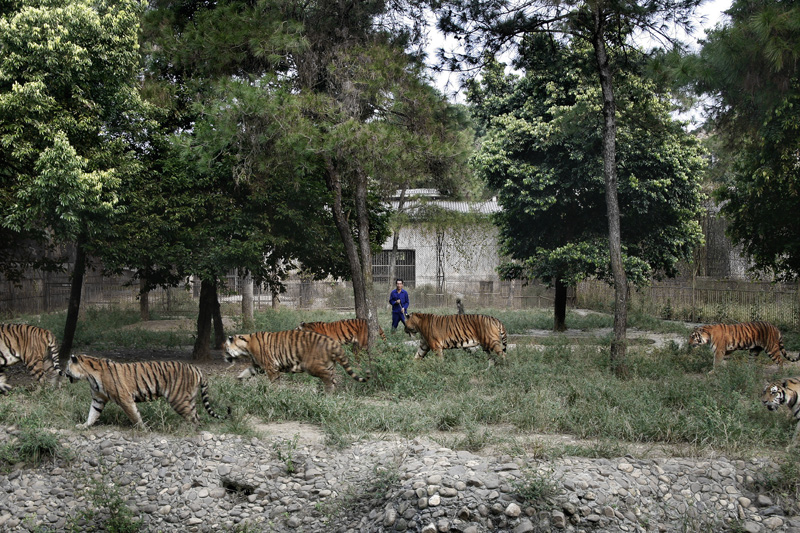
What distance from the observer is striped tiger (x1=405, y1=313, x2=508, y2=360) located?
12.5 m

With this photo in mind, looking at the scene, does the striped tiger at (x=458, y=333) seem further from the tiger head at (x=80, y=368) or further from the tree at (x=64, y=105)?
the tiger head at (x=80, y=368)

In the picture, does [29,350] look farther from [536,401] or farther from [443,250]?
[443,250]

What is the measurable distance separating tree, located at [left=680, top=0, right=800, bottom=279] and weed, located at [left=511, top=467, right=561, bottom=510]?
6941mm

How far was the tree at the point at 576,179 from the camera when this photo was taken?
16.5 metres

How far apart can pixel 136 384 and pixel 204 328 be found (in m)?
5.55

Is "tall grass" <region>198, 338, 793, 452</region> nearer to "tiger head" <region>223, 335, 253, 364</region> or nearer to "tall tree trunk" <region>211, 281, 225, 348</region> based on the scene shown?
"tiger head" <region>223, 335, 253, 364</region>

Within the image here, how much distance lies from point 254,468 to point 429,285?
59.5 feet

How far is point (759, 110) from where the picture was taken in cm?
1269

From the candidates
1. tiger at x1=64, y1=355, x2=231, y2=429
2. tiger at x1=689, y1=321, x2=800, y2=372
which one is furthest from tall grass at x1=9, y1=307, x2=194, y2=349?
tiger at x1=689, y1=321, x2=800, y2=372

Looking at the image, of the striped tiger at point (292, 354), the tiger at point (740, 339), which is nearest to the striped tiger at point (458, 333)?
the striped tiger at point (292, 354)

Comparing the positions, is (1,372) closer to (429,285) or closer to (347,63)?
(347,63)

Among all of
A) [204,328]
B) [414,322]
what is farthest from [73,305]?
[414,322]

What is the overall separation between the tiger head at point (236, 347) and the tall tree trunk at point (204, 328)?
3.42 m

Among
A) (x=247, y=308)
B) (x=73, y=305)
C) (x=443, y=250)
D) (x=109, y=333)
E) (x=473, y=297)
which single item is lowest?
(x=109, y=333)
